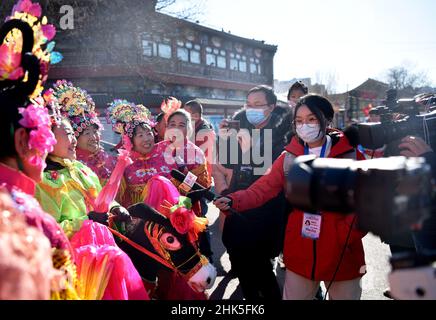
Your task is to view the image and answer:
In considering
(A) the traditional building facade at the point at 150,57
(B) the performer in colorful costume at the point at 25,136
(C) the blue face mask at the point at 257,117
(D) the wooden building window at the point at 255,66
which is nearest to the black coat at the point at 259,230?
(C) the blue face mask at the point at 257,117

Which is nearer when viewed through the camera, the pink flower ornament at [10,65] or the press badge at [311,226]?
the pink flower ornament at [10,65]

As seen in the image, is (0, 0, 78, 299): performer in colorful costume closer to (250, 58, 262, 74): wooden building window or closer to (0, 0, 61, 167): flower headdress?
(0, 0, 61, 167): flower headdress

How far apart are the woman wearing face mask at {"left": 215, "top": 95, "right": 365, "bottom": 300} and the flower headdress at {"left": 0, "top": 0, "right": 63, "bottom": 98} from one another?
4.99 feet

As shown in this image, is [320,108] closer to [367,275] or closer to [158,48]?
[367,275]

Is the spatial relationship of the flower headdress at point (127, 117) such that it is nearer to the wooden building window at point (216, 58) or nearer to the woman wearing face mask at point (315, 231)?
the woman wearing face mask at point (315, 231)

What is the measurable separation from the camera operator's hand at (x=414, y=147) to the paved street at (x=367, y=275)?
154cm

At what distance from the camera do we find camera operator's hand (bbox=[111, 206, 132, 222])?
2.74 meters

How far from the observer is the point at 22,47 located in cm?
158

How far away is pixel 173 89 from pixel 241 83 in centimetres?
935

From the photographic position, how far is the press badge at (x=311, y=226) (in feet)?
8.01

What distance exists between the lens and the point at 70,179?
2.88 meters

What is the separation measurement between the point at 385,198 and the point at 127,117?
12.3 ft

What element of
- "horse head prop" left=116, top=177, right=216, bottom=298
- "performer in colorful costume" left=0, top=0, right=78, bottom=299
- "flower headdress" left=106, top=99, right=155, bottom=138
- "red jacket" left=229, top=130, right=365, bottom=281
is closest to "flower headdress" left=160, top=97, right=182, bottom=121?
"flower headdress" left=106, top=99, right=155, bottom=138

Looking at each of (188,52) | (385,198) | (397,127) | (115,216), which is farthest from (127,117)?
(188,52)
